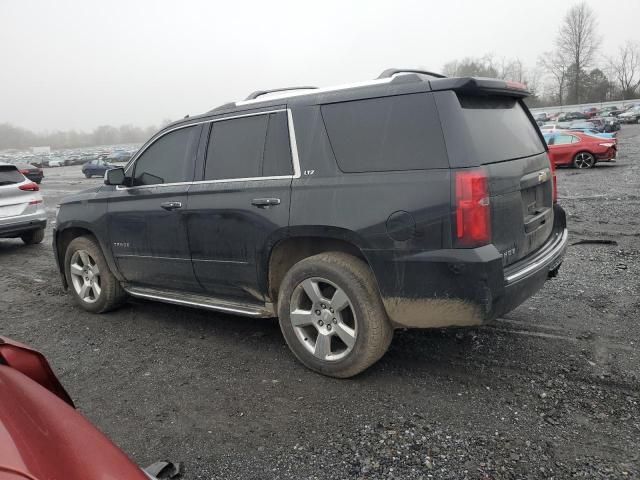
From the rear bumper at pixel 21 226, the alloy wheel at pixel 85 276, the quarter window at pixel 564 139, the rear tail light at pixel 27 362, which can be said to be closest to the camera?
the rear tail light at pixel 27 362

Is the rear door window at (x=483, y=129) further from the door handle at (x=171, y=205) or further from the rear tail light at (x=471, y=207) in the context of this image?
the door handle at (x=171, y=205)

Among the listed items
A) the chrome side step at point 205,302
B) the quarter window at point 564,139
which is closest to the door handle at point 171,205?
the chrome side step at point 205,302

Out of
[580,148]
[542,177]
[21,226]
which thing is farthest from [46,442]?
[580,148]

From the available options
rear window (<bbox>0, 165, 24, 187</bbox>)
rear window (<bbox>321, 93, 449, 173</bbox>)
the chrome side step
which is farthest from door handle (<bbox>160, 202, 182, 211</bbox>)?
rear window (<bbox>0, 165, 24, 187</bbox>)

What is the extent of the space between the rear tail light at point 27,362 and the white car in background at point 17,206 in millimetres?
7479

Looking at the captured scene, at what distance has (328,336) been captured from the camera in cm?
343

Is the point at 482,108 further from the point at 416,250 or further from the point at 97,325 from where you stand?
the point at 97,325

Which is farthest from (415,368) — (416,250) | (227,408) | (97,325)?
(97,325)

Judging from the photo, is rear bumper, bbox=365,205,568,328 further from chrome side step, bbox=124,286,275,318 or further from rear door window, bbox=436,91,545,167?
chrome side step, bbox=124,286,275,318

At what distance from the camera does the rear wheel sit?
58.9 ft

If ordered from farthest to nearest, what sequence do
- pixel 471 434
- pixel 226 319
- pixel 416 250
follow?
pixel 226 319 < pixel 416 250 < pixel 471 434

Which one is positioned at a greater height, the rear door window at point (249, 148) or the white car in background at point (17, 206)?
the rear door window at point (249, 148)

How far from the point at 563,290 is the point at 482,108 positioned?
2.76m

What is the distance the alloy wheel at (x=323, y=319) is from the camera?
331 centimetres
